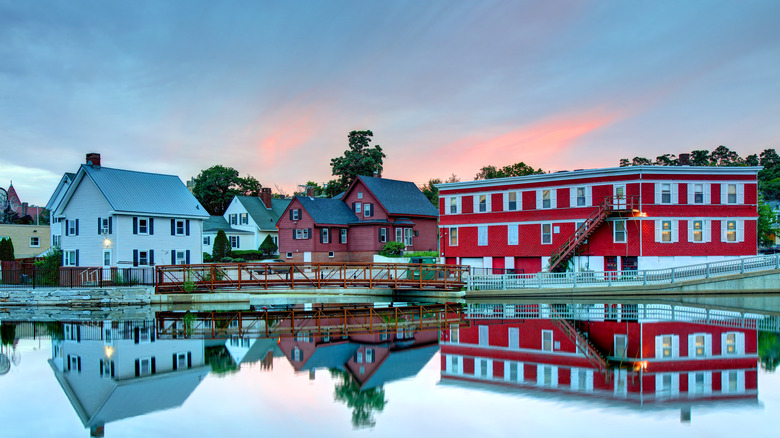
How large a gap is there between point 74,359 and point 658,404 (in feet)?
54.5

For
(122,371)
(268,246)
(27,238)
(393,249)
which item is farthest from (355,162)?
(122,371)

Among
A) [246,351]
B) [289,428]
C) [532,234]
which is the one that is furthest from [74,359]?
[532,234]

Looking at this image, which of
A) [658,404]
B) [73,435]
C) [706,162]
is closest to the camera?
[73,435]

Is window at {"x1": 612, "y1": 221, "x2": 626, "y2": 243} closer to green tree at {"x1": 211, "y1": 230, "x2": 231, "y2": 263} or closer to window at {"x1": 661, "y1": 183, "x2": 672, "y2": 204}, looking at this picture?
window at {"x1": 661, "y1": 183, "x2": 672, "y2": 204}

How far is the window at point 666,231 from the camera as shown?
43656 millimetres

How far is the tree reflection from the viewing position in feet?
41.1

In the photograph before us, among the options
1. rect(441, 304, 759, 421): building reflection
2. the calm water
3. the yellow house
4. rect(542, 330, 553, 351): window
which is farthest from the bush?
rect(542, 330, 553, 351): window

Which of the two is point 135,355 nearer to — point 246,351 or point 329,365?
point 246,351

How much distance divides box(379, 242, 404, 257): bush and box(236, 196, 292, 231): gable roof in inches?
847

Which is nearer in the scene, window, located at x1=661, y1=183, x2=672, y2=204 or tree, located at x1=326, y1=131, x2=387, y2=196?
window, located at x1=661, y1=183, x2=672, y2=204

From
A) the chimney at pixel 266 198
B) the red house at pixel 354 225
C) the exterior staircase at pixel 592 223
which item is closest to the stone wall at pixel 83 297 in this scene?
the exterior staircase at pixel 592 223

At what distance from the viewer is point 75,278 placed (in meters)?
38.4

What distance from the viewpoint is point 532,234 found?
4778 cm

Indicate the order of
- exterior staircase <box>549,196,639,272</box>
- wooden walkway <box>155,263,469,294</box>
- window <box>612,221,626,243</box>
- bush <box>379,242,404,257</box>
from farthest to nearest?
bush <box>379,242,404,257</box>, window <box>612,221,626,243</box>, exterior staircase <box>549,196,639,272</box>, wooden walkway <box>155,263,469,294</box>
